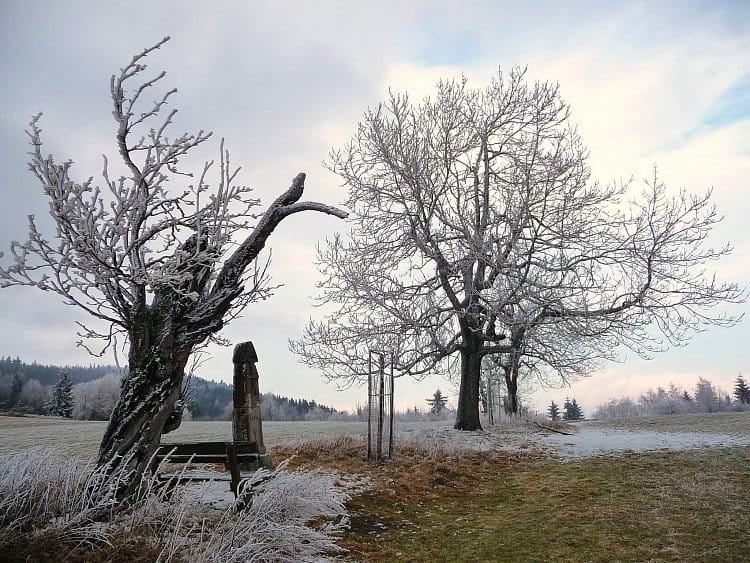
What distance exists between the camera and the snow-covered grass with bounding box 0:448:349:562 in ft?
14.1

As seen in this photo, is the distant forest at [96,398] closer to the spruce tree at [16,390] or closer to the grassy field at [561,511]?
the spruce tree at [16,390]

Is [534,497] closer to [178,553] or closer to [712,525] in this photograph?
[712,525]

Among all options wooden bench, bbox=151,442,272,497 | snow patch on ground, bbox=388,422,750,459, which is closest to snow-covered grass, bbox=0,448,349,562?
wooden bench, bbox=151,442,272,497

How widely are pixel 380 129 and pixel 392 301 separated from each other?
5.55m

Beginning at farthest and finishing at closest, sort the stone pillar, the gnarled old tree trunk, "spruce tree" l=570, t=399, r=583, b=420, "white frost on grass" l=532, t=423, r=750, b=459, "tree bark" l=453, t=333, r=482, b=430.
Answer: "spruce tree" l=570, t=399, r=583, b=420, "tree bark" l=453, t=333, r=482, b=430, "white frost on grass" l=532, t=423, r=750, b=459, the stone pillar, the gnarled old tree trunk

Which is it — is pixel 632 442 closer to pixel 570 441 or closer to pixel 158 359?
pixel 570 441

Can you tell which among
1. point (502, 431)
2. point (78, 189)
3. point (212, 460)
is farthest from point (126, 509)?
point (502, 431)

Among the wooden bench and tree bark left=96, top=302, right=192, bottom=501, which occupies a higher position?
tree bark left=96, top=302, right=192, bottom=501

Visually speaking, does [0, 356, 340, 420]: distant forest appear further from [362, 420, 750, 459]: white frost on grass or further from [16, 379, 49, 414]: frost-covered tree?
[362, 420, 750, 459]: white frost on grass

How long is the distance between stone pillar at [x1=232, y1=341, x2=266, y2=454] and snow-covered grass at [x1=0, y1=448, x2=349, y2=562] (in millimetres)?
2131

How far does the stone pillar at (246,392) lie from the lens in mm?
8570

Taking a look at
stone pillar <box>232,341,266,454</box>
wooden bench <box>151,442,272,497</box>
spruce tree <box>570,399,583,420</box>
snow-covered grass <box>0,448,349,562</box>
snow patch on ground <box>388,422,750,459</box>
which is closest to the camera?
snow-covered grass <box>0,448,349,562</box>

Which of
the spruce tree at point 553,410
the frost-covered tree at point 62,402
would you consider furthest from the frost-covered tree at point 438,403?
the frost-covered tree at point 62,402

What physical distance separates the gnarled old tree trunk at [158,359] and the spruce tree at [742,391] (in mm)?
51160
